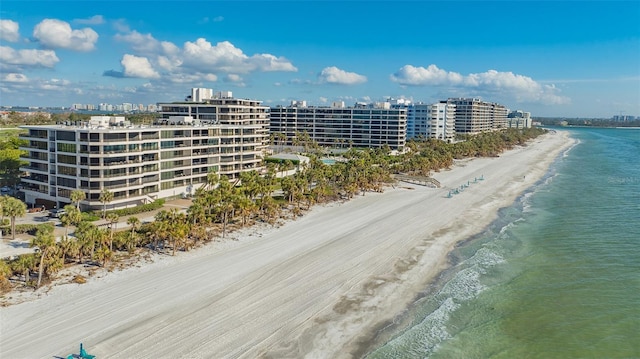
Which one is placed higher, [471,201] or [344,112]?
[344,112]

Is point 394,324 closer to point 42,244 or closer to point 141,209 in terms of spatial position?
point 42,244

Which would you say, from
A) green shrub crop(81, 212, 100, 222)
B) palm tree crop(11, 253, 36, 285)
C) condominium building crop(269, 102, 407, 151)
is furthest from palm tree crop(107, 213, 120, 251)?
condominium building crop(269, 102, 407, 151)

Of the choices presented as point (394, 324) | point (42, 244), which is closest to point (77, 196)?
point (42, 244)

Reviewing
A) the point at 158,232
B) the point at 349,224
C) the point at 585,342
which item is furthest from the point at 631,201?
the point at 158,232

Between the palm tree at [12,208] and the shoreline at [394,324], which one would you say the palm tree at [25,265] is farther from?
the shoreline at [394,324]

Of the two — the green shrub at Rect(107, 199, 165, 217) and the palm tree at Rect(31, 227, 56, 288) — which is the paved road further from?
the palm tree at Rect(31, 227, 56, 288)

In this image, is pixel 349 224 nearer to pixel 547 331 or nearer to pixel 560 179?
pixel 547 331
